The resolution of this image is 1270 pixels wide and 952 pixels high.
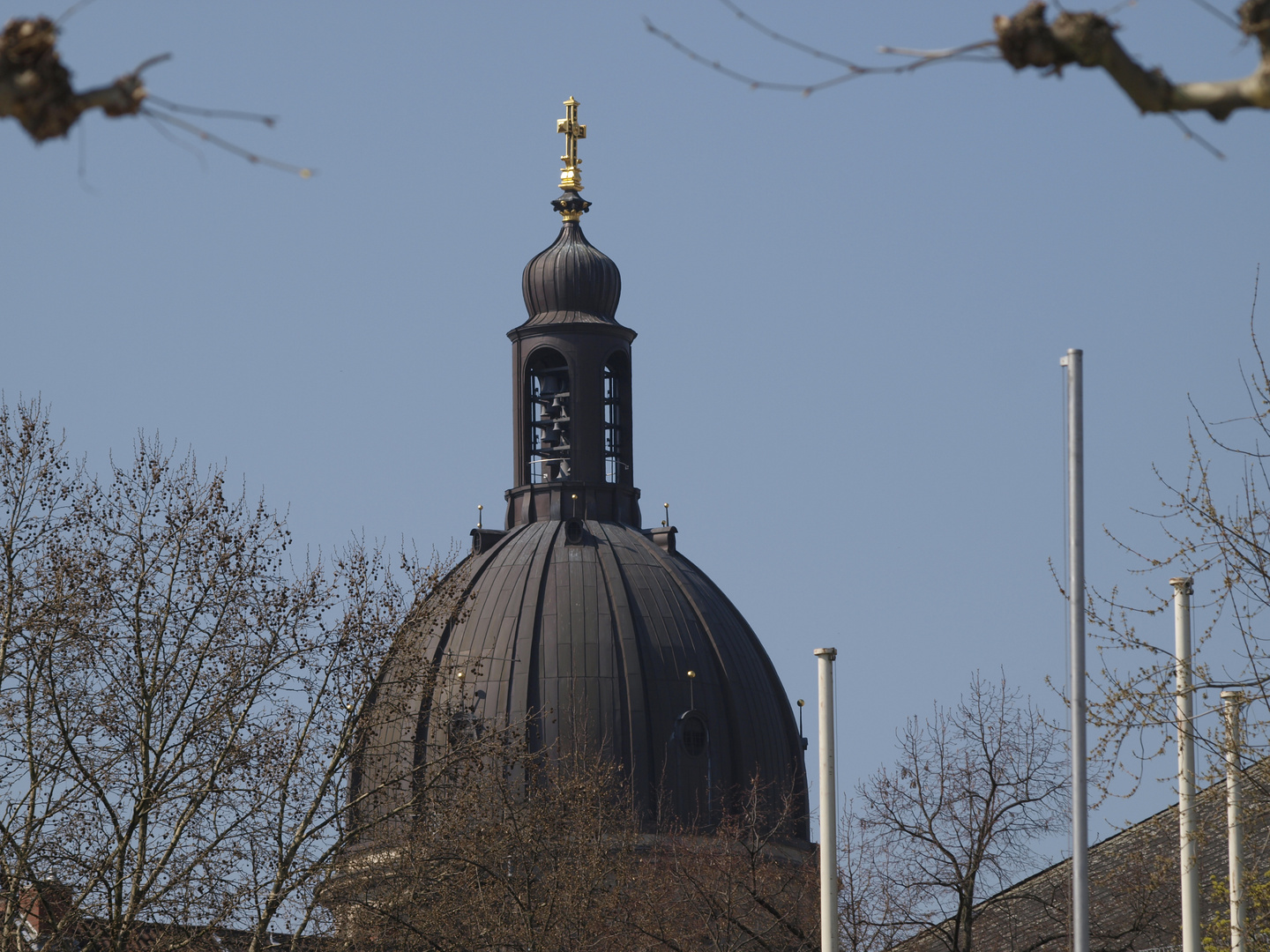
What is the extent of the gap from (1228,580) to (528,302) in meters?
58.5

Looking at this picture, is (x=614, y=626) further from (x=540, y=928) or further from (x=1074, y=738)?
(x=1074, y=738)

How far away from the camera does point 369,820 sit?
110 ft

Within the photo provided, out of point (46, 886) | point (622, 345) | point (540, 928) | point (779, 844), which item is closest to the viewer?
point (46, 886)

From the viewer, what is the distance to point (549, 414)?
80.8 metres

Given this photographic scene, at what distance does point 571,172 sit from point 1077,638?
6363cm

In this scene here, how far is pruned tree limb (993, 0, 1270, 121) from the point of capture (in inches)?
441

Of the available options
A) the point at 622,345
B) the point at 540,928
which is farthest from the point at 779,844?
the point at 540,928

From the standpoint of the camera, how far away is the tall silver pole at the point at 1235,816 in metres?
24.5

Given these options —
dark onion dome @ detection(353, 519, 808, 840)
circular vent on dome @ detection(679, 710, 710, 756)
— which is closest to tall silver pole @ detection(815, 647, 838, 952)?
dark onion dome @ detection(353, 519, 808, 840)

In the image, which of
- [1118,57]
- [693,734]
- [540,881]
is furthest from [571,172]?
[1118,57]

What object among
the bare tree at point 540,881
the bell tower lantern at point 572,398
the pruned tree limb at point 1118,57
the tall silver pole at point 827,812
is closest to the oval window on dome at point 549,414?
the bell tower lantern at point 572,398

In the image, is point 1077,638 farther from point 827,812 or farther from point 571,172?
point 571,172

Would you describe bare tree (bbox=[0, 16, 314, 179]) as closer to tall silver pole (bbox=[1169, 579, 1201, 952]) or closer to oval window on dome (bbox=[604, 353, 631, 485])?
tall silver pole (bbox=[1169, 579, 1201, 952])

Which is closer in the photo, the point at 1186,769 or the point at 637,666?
the point at 1186,769
